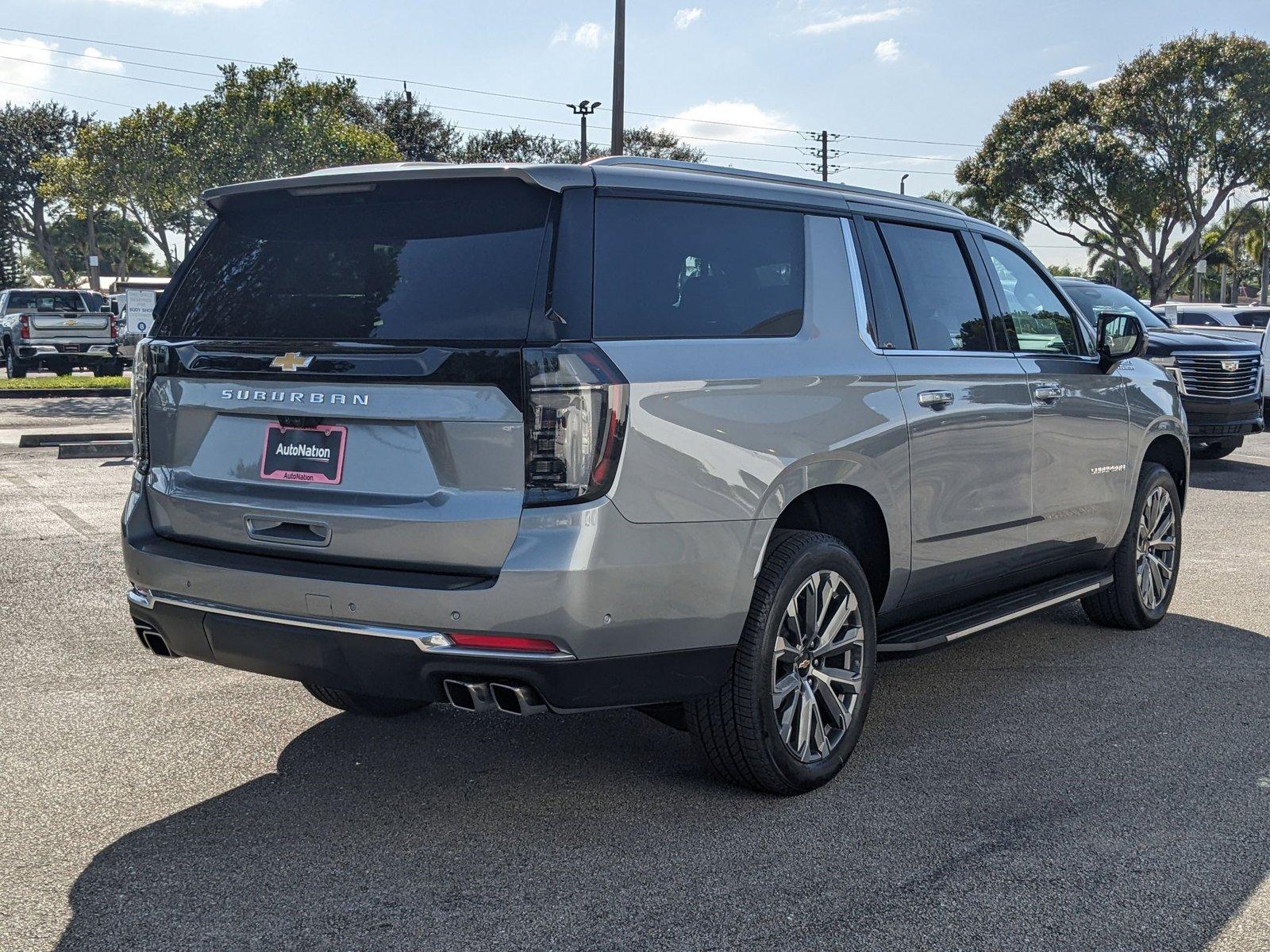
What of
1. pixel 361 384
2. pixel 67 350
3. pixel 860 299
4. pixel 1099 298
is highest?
pixel 1099 298

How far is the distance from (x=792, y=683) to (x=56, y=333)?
27.5 meters

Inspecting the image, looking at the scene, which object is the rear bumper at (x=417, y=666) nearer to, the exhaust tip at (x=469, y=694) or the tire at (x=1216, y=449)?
the exhaust tip at (x=469, y=694)

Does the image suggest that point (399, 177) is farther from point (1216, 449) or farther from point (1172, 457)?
point (1216, 449)

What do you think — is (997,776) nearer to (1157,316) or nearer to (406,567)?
(406,567)

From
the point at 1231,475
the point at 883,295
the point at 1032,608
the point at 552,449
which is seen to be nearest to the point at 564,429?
the point at 552,449

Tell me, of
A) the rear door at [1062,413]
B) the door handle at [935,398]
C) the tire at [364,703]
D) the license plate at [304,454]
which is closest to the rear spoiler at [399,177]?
the license plate at [304,454]

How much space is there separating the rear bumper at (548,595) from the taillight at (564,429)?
0.06 metres

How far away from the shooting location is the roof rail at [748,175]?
3.98 m

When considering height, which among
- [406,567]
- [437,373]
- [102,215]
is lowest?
[406,567]

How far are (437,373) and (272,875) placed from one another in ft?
4.67

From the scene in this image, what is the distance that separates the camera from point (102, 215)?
221ft

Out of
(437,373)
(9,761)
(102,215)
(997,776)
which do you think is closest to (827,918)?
(997,776)

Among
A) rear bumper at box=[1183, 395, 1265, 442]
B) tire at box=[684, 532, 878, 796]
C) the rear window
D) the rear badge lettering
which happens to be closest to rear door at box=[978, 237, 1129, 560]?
tire at box=[684, 532, 878, 796]

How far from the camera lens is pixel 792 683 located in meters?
4.20
